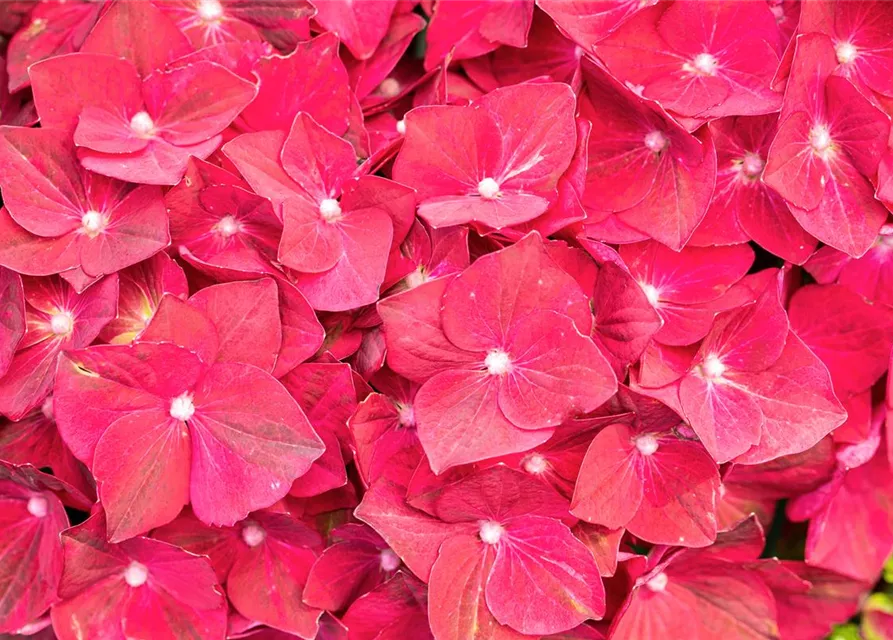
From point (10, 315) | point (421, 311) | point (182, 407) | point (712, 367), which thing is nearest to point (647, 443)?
point (712, 367)

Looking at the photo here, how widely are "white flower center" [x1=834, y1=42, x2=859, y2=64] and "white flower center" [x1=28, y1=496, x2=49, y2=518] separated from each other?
564 millimetres

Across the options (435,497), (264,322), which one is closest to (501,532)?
(435,497)

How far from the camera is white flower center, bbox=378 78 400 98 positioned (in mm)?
622

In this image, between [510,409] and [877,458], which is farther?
[877,458]

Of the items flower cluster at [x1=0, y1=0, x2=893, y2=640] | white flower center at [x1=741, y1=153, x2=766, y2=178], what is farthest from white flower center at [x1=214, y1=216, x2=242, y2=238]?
white flower center at [x1=741, y1=153, x2=766, y2=178]

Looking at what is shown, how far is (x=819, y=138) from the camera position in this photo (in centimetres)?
52

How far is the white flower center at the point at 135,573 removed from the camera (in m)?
0.54

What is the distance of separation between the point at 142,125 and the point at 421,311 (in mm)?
206

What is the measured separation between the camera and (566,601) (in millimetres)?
502

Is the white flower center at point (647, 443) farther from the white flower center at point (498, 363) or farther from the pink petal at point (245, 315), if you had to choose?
the pink petal at point (245, 315)

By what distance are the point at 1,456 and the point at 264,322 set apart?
7.7 inches

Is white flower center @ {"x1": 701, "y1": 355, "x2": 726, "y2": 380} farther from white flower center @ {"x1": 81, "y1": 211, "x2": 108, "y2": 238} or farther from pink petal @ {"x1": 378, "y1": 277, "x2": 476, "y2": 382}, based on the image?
white flower center @ {"x1": 81, "y1": 211, "x2": 108, "y2": 238}

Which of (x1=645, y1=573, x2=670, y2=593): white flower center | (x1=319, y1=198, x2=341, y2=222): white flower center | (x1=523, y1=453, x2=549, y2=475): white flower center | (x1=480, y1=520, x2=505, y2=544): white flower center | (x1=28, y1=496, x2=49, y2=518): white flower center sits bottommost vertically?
(x1=645, y1=573, x2=670, y2=593): white flower center

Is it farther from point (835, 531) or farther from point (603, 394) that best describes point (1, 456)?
point (835, 531)
